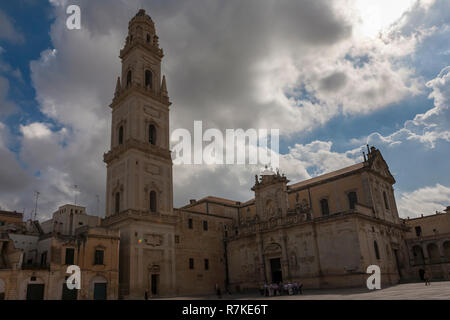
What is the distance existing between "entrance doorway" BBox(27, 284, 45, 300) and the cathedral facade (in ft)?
24.6

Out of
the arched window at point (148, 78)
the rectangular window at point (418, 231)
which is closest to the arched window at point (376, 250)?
the rectangular window at point (418, 231)

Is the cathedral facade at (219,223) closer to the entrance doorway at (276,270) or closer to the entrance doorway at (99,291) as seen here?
the entrance doorway at (276,270)

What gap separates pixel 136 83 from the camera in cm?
4091

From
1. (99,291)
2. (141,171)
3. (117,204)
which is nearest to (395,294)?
(99,291)

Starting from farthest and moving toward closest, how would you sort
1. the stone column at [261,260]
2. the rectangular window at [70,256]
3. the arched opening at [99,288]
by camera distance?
the stone column at [261,260], the arched opening at [99,288], the rectangular window at [70,256]

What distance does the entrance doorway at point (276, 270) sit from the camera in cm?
3871

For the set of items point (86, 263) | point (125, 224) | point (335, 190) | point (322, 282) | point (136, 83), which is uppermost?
point (136, 83)

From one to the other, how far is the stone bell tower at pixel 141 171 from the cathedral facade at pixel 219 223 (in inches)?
4.3

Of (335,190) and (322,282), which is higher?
(335,190)

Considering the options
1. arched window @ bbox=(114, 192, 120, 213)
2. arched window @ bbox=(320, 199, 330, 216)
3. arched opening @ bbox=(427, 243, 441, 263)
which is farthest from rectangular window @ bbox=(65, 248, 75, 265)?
arched opening @ bbox=(427, 243, 441, 263)

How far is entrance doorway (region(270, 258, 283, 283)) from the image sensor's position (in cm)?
3871
